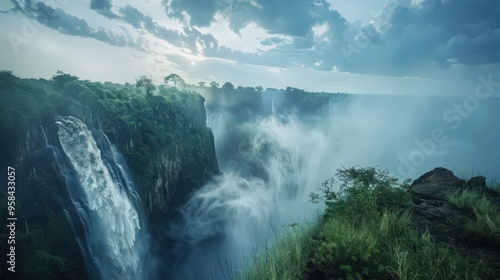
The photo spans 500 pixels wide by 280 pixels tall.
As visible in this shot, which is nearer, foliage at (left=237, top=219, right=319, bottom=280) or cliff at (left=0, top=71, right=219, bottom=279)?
foliage at (left=237, top=219, right=319, bottom=280)

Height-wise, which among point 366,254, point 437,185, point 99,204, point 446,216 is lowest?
point 99,204

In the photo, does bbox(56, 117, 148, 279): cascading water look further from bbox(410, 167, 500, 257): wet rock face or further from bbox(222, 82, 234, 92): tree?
bbox(222, 82, 234, 92): tree

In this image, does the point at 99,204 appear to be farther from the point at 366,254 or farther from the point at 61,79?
the point at 366,254

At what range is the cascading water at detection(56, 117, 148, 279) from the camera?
1377cm

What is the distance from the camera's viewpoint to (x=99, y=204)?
15.3 meters

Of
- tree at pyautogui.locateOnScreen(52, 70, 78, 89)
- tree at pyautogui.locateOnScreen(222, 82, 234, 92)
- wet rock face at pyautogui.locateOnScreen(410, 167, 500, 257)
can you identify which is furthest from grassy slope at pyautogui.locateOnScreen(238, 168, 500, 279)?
tree at pyautogui.locateOnScreen(222, 82, 234, 92)

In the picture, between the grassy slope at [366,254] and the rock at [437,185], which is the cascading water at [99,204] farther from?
the rock at [437,185]

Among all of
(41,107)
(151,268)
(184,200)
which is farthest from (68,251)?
(184,200)

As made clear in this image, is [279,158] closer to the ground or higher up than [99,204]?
closer to the ground

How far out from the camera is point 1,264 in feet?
29.9

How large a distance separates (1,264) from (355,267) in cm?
1289

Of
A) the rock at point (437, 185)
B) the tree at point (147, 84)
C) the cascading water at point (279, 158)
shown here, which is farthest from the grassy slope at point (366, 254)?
the tree at point (147, 84)

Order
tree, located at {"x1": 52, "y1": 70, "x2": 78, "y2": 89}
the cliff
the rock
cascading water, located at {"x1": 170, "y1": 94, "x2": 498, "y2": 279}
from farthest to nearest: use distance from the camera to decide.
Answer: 1. cascading water, located at {"x1": 170, "y1": 94, "x2": 498, "y2": 279}
2. tree, located at {"x1": 52, "y1": 70, "x2": 78, "y2": 89}
3. the cliff
4. the rock

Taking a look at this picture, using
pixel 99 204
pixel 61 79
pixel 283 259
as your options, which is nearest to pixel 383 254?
pixel 283 259
